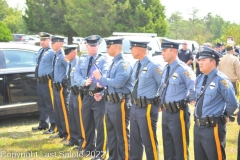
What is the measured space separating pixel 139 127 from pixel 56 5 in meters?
31.5

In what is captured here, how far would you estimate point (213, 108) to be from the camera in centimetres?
414

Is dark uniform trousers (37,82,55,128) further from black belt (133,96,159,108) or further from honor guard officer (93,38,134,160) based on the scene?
black belt (133,96,159,108)

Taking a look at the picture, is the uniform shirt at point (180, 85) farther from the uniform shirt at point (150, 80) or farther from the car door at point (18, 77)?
the car door at point (18, 77)

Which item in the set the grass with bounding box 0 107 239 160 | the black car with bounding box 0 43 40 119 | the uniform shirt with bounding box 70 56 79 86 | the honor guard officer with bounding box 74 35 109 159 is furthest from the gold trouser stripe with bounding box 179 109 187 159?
the black car with bounding box 0 43 40 119

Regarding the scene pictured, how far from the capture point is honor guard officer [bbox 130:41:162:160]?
4.79 metres

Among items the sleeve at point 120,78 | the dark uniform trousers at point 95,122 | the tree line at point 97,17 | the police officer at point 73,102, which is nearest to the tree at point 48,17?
the tree line at point 97,17

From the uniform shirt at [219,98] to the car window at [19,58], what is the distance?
15.3 feet

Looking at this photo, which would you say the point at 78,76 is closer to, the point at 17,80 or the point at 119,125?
the point at 119,125

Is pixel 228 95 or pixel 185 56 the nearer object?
pixel 228 95

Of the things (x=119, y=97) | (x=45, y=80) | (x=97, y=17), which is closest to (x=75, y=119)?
(x=45, y=80)

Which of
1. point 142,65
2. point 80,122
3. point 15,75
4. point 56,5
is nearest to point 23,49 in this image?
point 15,75

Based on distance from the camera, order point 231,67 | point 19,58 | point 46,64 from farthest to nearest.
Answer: point 231,67
point 19,58
point 46,64

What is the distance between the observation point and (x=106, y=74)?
542cm

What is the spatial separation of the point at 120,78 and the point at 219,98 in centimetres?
146
